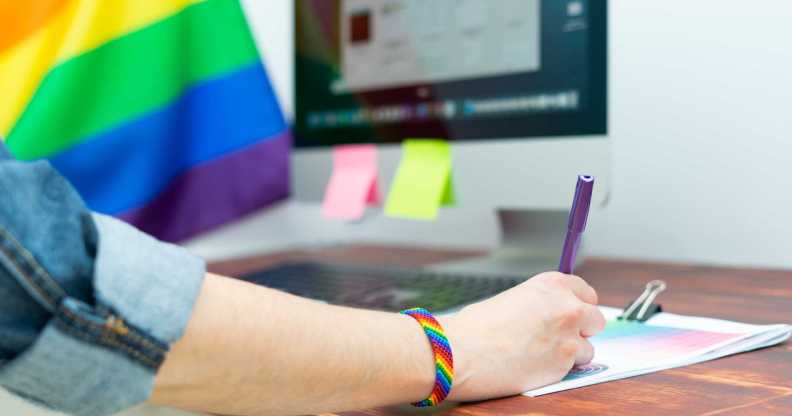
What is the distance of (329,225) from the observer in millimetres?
1501

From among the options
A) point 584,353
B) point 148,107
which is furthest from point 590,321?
point 148,107

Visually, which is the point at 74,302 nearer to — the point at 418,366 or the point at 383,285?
the point at 418,366

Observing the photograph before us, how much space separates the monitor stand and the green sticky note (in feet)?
0.29

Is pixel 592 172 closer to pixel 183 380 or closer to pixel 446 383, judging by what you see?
pixel 446 383

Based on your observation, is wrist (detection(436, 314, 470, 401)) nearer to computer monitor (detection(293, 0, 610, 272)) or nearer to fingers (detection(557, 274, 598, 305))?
fingers (detection(557, 274, 598, 305))

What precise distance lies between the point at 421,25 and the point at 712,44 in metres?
0.38

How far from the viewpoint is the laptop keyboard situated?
2.52ft

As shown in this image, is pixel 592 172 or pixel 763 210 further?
pixel 763 210

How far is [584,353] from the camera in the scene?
20.6 inches

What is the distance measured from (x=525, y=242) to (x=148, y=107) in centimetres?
60

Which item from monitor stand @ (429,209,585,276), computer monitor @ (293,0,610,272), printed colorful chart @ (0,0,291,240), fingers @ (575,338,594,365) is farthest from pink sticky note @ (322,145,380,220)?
fingers @ (575,338,594,365)

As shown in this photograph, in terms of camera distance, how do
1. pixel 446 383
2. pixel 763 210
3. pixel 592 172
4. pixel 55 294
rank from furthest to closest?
1. pixel 763 210
2. pixel 592 172
3. pixel 446 383
4. pixel 55 294

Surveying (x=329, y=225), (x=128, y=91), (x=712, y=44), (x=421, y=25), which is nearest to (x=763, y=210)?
(x=712, y=44)

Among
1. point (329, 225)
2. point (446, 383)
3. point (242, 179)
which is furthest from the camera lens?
point (329, 225)
